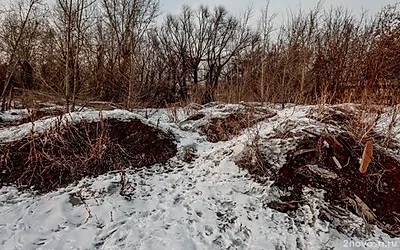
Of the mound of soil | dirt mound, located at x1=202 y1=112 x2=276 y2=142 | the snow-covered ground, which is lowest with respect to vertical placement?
the snow-covered ground

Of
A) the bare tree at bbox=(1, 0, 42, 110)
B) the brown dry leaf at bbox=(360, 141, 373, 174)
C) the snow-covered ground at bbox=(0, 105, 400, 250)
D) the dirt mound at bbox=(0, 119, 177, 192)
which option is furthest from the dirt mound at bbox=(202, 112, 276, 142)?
the bare tree at bbox=(1, 0, 42, 110)

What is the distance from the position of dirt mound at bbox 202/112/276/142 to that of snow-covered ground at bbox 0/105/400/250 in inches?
74.1

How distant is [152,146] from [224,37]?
2028cm

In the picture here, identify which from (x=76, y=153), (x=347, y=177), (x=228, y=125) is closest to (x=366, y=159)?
(x=347, y=177)

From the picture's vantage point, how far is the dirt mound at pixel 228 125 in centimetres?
604

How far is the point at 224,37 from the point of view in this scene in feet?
77.5

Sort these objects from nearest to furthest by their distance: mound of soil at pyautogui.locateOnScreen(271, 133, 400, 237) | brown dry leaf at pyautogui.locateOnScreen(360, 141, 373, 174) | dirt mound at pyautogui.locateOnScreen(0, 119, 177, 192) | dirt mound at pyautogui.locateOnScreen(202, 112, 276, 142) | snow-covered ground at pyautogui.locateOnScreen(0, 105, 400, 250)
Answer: snow-covered ground at pyautogui.locateOnScreen(0, 105, 400, 250), mound of soil at pyautogui.locateOnScreen(271, 133, 400, 237), brown dry leaf at pyautogui.locateOnScreen(360, 141, 373, 174), dirt mound at pyautogui.locateOnScreen(0, 119, 177, 192), dirt mound at pyautogui.locateOnScreen(202, 112, 276, 142)

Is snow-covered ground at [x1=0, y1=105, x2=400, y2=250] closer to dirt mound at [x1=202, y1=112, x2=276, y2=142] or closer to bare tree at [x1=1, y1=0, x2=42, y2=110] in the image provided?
dirt mound at [x1=202, y1=112, x2=276, y2=142]

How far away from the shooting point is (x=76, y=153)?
429 cm

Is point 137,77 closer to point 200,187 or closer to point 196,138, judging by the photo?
point 196,138

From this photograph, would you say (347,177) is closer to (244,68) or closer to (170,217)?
(170,217)

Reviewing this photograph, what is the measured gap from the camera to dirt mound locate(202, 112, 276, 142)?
238 inches

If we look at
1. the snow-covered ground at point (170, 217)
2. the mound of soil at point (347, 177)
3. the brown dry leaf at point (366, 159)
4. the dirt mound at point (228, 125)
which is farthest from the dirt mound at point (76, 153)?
the brown dry leaf at point (366, 159)

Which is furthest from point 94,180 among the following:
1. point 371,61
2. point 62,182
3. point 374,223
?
point 371,61
